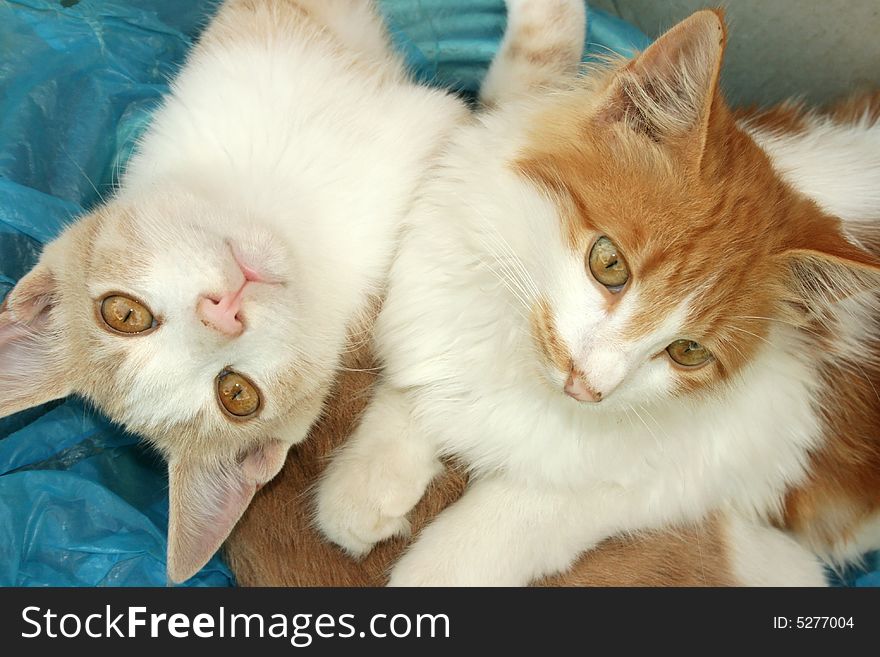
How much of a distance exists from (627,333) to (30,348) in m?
1.38

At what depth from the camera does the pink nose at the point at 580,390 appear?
1.40 meters

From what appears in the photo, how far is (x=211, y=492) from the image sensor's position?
184 cm

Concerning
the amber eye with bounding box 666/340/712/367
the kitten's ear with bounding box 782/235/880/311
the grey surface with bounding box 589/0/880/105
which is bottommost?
the amber eye with bounding box 666/340/712/367

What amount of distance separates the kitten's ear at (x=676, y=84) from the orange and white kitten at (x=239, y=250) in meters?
0.67

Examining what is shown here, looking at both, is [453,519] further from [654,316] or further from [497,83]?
[497,83]

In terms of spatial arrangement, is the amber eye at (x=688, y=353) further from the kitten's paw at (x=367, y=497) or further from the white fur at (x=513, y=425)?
the kitten's paw at (x=367, y=497)

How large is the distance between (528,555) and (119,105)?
194 cm

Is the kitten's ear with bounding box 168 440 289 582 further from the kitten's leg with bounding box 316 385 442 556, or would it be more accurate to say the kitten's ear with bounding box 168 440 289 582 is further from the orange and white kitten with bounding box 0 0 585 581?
the kitten's leg with bounding box 316 385 442 556

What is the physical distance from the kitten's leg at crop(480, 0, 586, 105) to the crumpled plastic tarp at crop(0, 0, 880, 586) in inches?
6.7

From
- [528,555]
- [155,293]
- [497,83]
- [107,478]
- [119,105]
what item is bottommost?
[107,478]

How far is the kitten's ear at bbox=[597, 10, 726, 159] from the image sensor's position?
130 cm

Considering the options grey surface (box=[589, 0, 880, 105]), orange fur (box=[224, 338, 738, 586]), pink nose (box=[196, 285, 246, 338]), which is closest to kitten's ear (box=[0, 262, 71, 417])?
pink nose (box=[196, 285, 246, 338])
